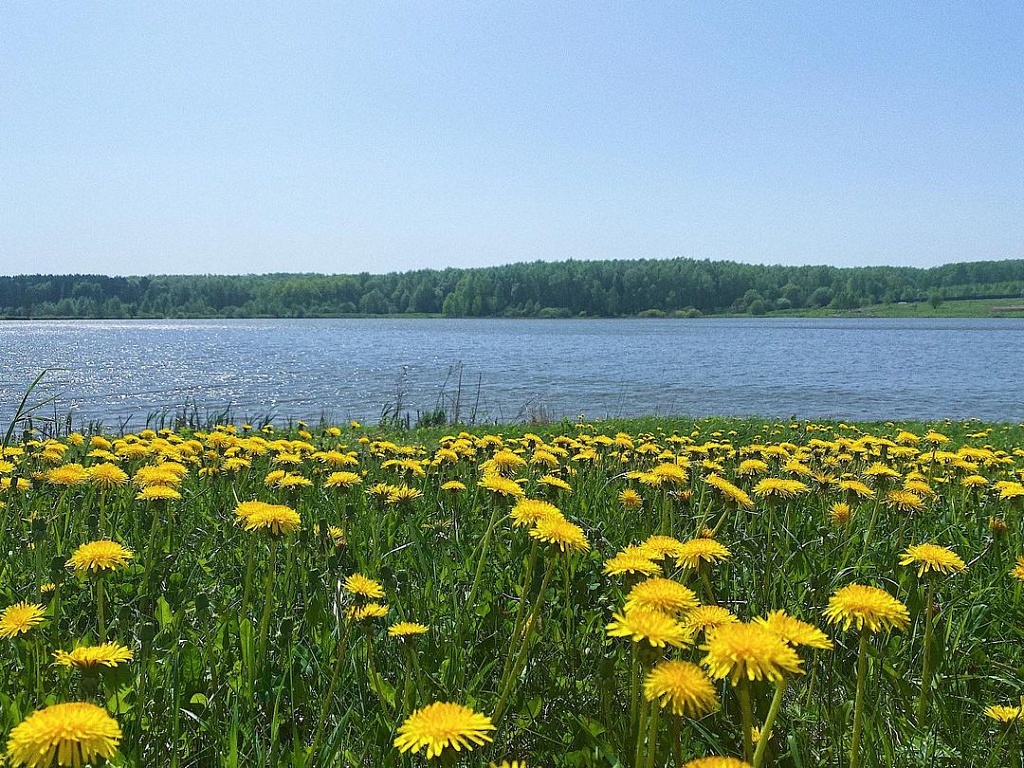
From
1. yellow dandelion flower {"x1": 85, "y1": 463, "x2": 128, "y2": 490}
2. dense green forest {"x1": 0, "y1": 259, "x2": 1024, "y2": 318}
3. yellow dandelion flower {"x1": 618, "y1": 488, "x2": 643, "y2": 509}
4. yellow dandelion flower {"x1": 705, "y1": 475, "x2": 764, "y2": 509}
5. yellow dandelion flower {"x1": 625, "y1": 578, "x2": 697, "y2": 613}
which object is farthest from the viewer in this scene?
dense green forest {"x1": 0, "y1": 259, "x2": 1024, "y2": 318}

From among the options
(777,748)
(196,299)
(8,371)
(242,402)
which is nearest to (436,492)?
(777,748)

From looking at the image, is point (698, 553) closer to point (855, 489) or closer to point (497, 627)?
point (497, 627)

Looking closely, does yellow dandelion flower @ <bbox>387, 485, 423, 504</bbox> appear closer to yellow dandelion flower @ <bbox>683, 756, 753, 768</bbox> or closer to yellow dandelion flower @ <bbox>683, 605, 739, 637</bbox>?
yellow dandelion flower @ <bbox>683, 605, 739, 637</bbox>

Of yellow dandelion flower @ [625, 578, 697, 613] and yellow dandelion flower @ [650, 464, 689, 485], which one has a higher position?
yellow dandelion flower @ [625, 578, 697, 613]

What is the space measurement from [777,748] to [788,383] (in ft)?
91.8

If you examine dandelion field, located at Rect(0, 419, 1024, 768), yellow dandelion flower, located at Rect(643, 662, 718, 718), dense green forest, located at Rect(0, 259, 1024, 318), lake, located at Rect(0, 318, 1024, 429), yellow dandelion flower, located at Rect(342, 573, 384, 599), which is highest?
dense green forest, located at Rect(0, 259, 1024, 318)

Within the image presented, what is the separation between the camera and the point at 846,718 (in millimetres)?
1978

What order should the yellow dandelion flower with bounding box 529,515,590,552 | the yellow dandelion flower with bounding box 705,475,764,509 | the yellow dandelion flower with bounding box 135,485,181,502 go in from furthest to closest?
the yellow dandelion flower with bounding box 705,475,764,509 → the yellow dandelion flower with bounding box 135,485,181,502 → the yellow dandelion flower with bounding box 529,515,590,552

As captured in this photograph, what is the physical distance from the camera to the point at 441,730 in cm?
117

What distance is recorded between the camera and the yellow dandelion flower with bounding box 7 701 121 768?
1056 millimetres

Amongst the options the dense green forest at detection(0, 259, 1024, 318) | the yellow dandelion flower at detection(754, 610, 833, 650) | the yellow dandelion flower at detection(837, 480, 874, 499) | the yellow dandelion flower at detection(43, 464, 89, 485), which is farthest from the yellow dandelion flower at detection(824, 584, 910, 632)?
the dense green forest at detection(0, 259, 1024, 318)

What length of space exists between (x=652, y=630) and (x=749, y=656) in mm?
162

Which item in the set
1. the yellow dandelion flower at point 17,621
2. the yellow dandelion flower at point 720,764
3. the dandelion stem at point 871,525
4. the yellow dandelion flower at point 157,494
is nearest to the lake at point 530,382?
the yellow dandelion flower at point 157,494

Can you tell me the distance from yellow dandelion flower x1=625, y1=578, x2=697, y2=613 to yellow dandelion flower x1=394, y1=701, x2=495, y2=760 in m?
0.35
